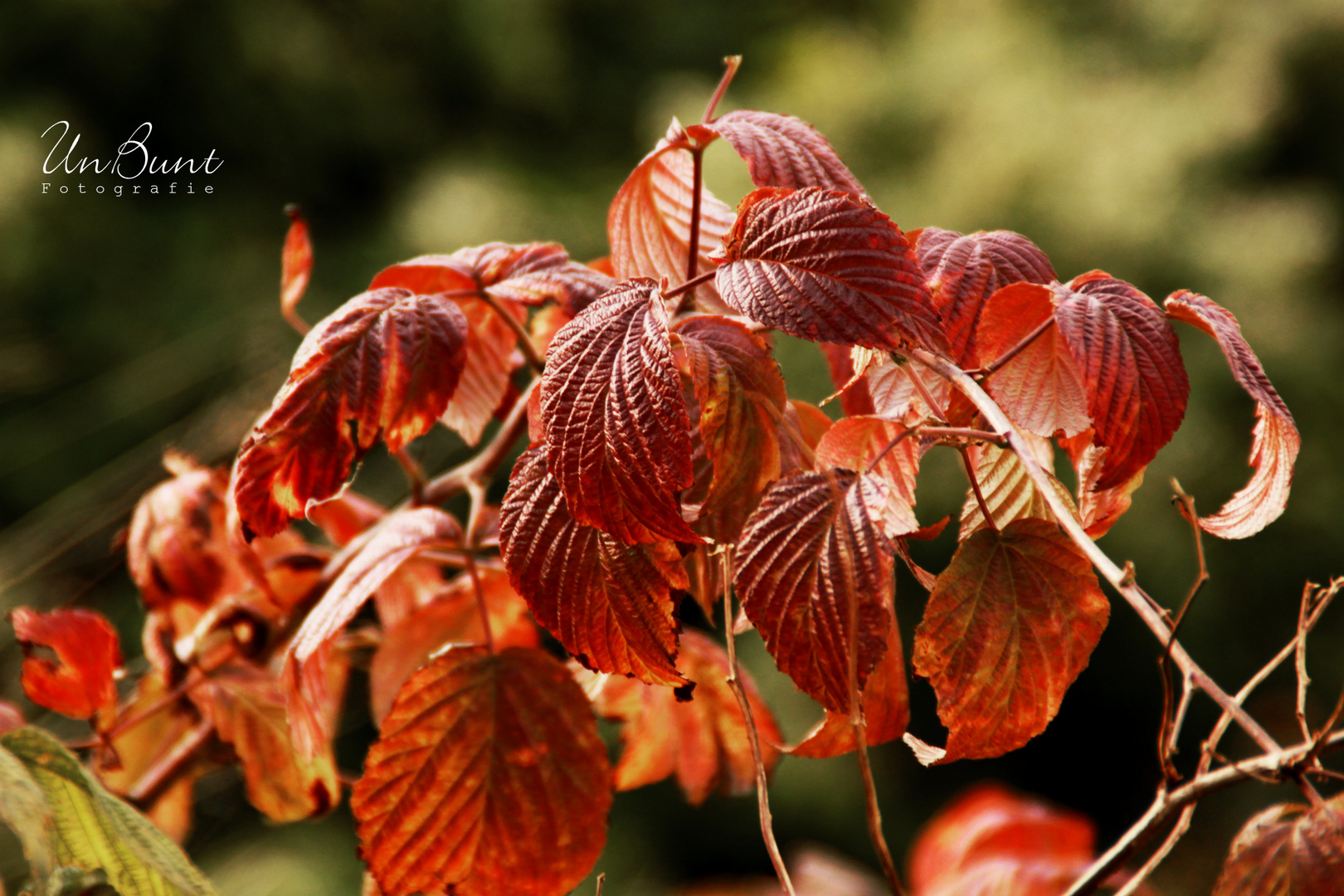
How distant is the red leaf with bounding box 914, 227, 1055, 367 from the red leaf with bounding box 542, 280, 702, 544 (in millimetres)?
99

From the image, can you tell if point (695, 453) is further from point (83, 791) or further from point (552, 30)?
point (552, 30)

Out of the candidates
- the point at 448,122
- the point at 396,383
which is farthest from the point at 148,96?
the point at 396,383

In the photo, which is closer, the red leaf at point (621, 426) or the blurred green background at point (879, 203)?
the red leaf at point (621, 426)

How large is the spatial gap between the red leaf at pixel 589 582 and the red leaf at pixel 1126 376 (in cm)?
13

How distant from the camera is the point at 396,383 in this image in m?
0.32

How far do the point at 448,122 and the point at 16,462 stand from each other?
1.76 meters

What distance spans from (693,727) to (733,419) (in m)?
0.28

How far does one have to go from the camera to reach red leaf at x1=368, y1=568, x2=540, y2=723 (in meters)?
0.45

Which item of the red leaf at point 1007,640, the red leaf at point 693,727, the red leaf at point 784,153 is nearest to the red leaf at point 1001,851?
the red leaf at point 693,727

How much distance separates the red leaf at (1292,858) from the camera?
0.21 metres

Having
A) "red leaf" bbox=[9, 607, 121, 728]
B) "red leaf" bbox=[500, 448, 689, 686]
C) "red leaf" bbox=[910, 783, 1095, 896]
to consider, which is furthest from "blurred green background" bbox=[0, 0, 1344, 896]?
"red leaf" bbox=[500, 448, 689, 686]

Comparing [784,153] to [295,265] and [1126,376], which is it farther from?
[295,265]

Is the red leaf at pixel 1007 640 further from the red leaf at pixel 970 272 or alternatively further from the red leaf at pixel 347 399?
the red leaf at pixel 347 399

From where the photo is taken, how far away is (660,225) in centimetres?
39
